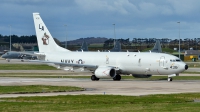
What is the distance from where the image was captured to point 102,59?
6556 cm

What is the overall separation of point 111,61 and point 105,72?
292cm

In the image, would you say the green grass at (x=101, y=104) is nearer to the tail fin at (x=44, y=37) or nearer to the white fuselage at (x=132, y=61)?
the white fuselage at (x=132, y=61)

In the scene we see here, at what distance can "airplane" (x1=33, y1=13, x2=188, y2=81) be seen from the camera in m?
61.2

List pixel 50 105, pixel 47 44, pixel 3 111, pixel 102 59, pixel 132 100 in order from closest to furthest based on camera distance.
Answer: pixel 3 111
pixel 50 105
pixel 132 100
pixel 102 59
pixel 47 44

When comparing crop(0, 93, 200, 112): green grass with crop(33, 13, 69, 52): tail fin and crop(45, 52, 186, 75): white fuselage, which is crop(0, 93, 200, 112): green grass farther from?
crop(33, 13, 69, 52): tail fin

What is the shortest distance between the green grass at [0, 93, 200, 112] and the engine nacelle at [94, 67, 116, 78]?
935 inches

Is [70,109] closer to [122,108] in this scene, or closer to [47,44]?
[122,108]

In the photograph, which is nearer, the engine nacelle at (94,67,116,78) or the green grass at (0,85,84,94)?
the green grass at (0,85,84,94)

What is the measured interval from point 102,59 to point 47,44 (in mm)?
9495

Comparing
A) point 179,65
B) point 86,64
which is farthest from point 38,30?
point 179,65

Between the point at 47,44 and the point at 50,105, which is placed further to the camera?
the point at 47,44

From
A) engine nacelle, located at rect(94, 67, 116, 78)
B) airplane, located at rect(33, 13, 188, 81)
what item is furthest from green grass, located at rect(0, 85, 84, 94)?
airplane, located at rect(33, 13, 188, 81)

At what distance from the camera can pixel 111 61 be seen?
213 ft

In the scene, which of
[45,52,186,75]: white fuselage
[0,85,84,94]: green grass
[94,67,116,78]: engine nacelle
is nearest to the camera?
[0,85,84,94]: green grass
